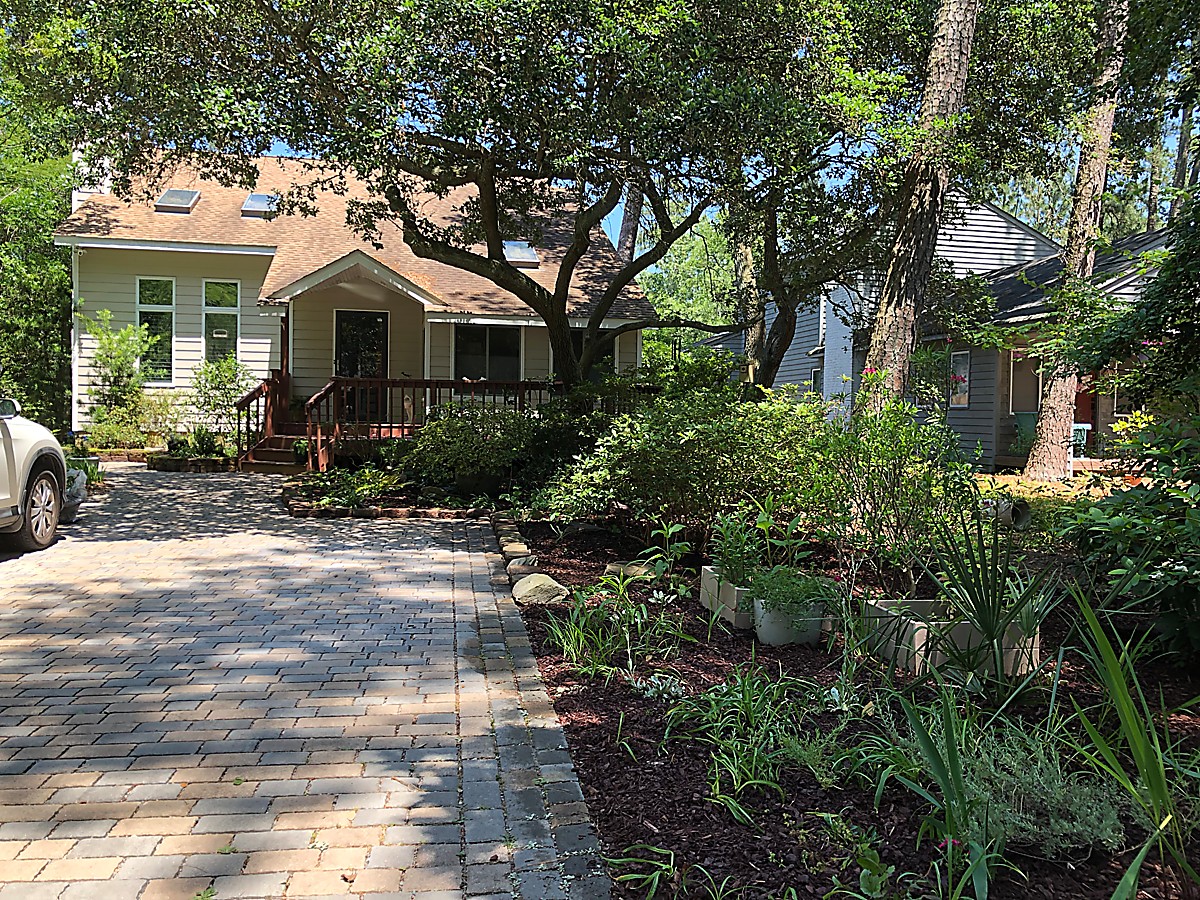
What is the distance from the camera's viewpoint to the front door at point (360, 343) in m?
17.5

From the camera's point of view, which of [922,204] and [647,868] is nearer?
[647,868]

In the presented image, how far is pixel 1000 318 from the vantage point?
17266 millimetres

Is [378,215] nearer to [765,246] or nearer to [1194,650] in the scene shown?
[765,246]

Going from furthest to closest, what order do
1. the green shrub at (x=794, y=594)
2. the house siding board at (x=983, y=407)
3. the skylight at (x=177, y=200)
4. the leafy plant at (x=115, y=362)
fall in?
the skylight at (x=177, y=200), the house siding board at (x=983, y=407), the leafy plant at (x=115, y=362), the green shrub at (x=794, y=594)

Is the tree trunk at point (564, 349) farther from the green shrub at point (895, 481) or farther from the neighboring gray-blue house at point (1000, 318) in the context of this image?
the green shrub at point (895, 481)

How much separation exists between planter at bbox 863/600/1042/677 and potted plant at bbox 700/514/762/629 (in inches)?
35.1

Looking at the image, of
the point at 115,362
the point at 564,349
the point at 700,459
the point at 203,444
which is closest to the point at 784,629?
the point at 700,459

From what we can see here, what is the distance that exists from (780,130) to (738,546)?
5646mm

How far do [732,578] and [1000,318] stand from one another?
45.7ft

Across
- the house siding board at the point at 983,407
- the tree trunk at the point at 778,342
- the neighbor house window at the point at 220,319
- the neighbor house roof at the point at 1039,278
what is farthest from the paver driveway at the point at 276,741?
the house siding board at the point at 983,407

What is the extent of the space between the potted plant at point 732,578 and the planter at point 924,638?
89 centimetres

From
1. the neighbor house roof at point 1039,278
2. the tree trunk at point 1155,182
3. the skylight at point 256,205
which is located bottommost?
the neighbor house roof at point 1039,278

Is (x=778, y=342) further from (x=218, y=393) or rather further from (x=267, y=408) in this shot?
(x=218, y=393)

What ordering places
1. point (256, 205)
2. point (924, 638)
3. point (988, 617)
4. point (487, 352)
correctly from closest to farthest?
point (988, 617)
point (924, 638)
point (487, 352)
point (256, 205)
